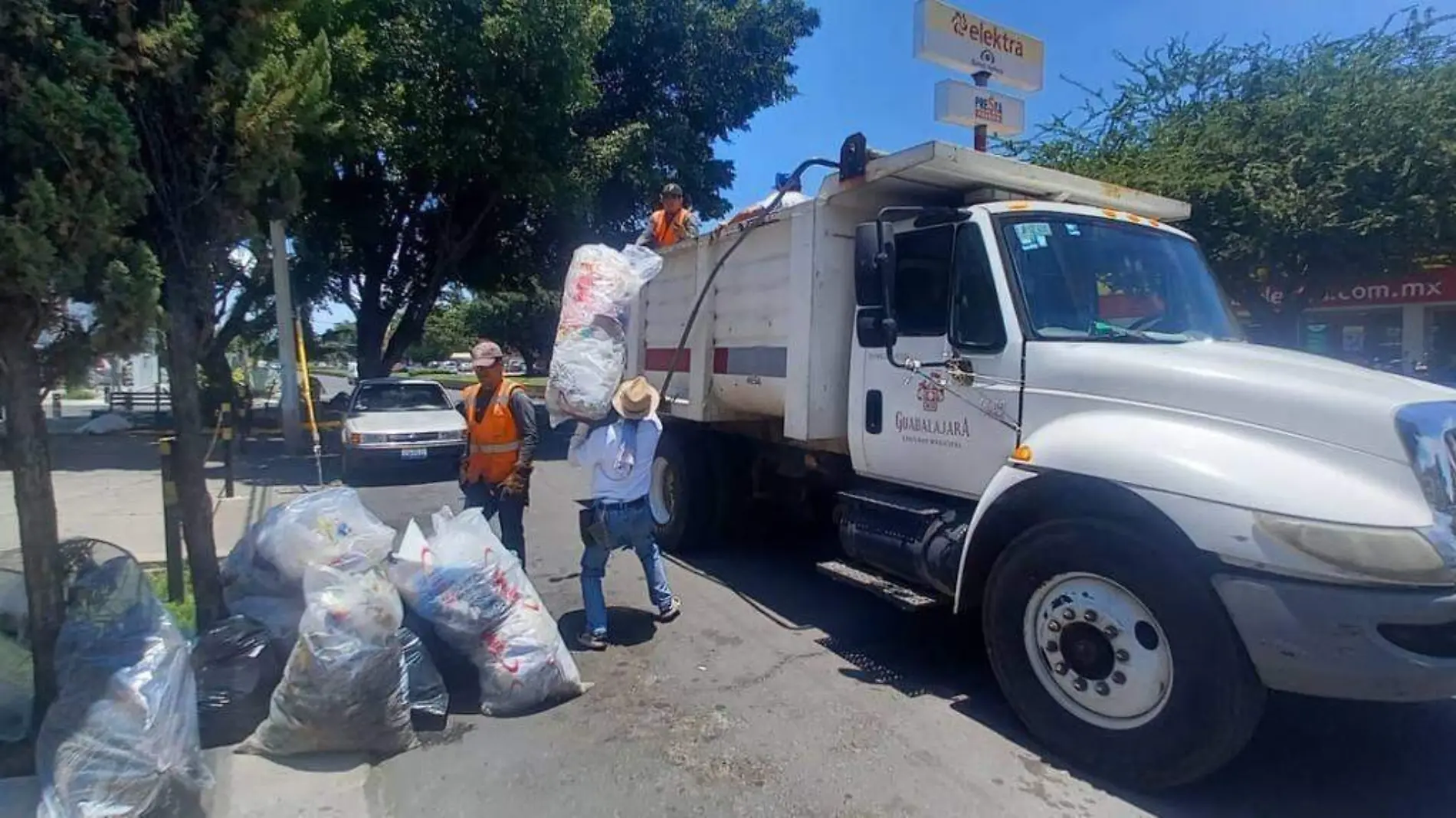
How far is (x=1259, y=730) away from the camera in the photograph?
391cm

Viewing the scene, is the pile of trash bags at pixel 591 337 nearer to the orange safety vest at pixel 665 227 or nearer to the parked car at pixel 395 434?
the orange safety vest at pixel 665 227

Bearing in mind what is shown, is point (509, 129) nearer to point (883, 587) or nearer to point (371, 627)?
point (883, 587)

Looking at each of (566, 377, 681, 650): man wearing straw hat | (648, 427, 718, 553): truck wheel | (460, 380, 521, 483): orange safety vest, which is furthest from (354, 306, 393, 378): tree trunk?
(566, 377, 681, 650): man wearing straw hat

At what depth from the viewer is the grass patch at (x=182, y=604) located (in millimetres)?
4330

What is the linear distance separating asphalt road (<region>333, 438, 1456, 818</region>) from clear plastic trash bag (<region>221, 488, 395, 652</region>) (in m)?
0.90

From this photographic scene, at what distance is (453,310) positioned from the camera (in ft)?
213

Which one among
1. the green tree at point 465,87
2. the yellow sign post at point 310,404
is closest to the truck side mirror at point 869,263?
the yellow sign post at point 310,404

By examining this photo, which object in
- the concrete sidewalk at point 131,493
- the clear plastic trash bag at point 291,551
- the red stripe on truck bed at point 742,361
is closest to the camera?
the clear plastic trash bag at point 291,551

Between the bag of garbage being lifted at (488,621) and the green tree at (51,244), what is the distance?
1.37m

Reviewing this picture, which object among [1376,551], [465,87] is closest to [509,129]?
[465,87]

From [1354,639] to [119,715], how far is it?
4.11m

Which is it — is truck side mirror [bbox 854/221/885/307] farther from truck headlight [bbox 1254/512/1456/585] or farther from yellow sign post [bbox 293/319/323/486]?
yellow sign post [bbox 293/319/323/486]

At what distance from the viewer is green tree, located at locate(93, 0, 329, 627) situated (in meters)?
3.73

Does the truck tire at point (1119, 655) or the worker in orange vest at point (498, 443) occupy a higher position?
the worker in orange vest at point (498, 443)
